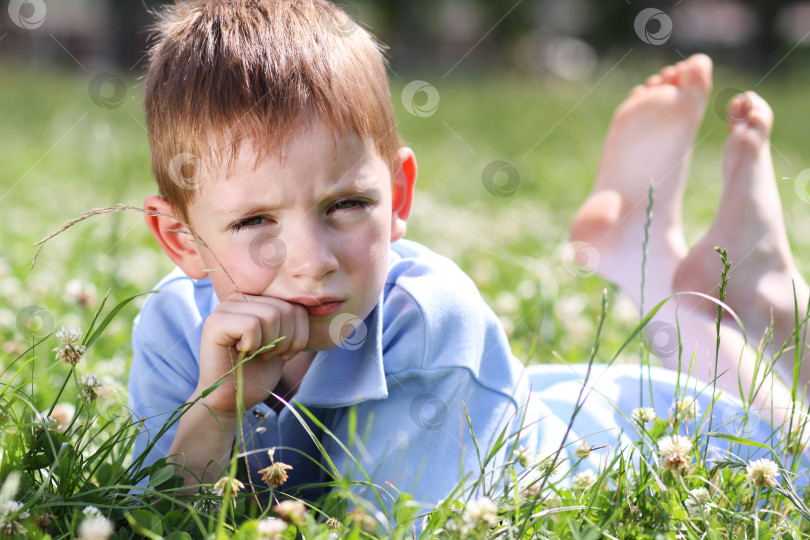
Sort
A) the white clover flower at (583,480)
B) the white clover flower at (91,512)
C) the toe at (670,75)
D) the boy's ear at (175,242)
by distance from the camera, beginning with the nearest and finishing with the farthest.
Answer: the white clover flower at (91,512), the white clover flower at (583,480), the boy's ear at (175,242), the toe at (670,75)

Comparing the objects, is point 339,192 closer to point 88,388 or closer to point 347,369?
point 347,369

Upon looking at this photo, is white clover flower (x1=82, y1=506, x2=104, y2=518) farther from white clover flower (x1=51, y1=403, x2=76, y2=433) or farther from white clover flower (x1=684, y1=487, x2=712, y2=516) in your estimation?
white clover flower (x1=684, y1=487, x2=712, y2=516)

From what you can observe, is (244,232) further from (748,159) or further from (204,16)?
(748,159)

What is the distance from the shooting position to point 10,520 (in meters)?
1.08

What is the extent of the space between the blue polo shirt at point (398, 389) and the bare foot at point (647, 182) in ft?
2.50

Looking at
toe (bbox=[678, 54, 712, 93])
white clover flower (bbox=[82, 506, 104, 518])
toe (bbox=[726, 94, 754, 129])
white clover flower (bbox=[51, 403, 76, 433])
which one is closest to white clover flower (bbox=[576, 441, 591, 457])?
white clover flower (bbox=[82, 506, 104, 518])

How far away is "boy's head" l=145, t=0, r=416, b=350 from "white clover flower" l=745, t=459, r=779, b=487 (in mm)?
682

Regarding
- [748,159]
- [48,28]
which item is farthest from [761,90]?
[48,28]

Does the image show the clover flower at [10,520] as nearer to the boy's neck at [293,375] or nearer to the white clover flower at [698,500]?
the boy's neck at [293,375]

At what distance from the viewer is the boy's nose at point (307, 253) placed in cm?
141

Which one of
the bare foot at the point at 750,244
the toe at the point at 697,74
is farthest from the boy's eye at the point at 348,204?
the toe at the point at 697,74

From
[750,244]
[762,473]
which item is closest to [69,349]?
[762,473]

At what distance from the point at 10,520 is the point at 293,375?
2.48ft

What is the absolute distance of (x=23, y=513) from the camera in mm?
1125
